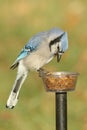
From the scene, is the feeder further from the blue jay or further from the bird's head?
the blue jay

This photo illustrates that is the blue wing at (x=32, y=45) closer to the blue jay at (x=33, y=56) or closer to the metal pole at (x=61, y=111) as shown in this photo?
the blue jay at (x=33, y=56)

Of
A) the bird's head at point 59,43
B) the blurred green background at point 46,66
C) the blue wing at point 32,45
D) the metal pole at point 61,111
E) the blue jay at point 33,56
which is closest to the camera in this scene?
the metal pole at point 61,111

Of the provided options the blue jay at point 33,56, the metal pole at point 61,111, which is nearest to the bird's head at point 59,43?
the blue jay at point 33,56

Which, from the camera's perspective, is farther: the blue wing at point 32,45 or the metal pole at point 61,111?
the blue wing at point 32,45

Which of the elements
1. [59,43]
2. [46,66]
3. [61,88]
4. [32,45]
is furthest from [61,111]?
[46,66]

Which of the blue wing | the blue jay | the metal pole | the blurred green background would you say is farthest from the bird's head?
the blurred green background

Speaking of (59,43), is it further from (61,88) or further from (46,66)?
(46,66)
